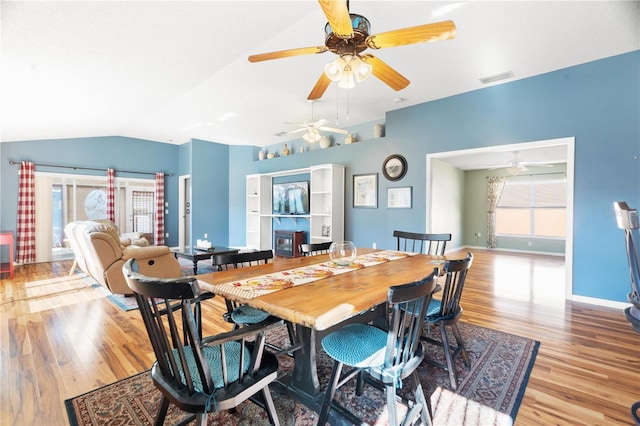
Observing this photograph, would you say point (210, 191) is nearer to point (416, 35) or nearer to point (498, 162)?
point (416, 35)

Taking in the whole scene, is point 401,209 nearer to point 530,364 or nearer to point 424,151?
point 424,151

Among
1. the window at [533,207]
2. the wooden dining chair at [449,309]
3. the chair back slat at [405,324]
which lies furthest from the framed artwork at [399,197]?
the window at [533,207]

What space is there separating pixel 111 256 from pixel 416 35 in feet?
13.0

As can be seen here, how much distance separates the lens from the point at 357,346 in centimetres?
150

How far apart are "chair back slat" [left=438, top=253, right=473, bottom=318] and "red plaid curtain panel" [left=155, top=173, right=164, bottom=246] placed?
7.78 m

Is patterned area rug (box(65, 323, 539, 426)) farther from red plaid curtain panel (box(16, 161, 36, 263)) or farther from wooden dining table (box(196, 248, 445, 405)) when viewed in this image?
red plaid curtain panel (box(16, 161, 36, 263))

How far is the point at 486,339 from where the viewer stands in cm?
254

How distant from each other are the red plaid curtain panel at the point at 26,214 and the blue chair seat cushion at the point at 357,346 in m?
7.32

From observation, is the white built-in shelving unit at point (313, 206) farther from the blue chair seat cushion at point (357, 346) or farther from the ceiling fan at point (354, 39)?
the blue chair seat cushion at point (357, 346)

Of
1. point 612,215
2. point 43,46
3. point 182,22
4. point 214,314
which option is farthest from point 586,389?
point 43,46

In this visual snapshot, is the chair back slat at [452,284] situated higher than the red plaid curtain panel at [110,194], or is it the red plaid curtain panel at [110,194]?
the red plaid curtain panel at [110,194]

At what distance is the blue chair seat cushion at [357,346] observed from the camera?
4.50ft

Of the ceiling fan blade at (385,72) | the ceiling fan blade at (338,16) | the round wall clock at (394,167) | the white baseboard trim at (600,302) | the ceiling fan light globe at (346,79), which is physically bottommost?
the white baseboard trim at (600,302)

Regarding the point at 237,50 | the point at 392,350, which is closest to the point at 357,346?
the point at 392,350
